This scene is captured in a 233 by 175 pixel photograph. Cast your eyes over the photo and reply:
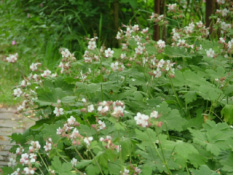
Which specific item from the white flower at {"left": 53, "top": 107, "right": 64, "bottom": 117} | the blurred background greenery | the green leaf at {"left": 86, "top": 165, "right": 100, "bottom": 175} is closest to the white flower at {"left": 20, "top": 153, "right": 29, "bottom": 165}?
the green leaf at {"left": 86, "top": 165, "right": 100, "bottom": 175}

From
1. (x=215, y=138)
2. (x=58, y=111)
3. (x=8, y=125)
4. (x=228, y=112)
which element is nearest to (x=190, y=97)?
(x=228, y=112)

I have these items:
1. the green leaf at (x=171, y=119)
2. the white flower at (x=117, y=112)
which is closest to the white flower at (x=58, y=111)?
the green leaf at (x=171, y=119)

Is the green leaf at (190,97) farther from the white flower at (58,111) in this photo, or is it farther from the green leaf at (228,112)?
the white flower at (58,111)

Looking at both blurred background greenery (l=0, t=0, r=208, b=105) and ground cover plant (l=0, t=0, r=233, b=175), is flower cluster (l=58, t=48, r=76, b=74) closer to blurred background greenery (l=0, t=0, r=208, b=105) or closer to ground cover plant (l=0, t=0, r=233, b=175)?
ground cover plant (l=0, t=0, r=233, b=175)

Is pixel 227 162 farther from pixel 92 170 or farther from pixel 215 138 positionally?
pixel 92 170

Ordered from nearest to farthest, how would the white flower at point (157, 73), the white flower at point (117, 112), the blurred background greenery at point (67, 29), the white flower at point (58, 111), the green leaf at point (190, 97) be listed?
1. the white flower at point (117, 112)
2. the white flower at point (58, 111)
3. the green leaf at point (190, 97)
4. the white flower at point (157, 73)
5. the blurred background greenery at point (67, 29)

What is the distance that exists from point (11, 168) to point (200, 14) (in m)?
4.23

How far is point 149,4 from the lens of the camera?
6891 millimetres

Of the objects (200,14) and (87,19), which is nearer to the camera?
(200,14)

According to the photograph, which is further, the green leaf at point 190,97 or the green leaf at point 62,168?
the green leaf at point 190,97

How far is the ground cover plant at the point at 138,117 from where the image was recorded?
6.84 feet

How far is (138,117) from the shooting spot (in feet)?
6.10

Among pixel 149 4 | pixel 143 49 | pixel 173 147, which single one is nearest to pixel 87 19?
pixel 149 4

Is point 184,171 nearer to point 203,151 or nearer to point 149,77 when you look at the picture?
point 203,151
